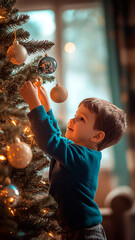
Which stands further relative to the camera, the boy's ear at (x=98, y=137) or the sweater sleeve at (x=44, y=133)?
the boy's ear at (x=98, y=137)

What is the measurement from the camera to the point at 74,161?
832 mm

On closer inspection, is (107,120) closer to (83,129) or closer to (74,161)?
(83,129)

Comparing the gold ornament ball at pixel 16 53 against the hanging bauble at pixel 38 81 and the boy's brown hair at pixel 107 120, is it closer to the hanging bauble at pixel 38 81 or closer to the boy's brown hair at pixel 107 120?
the hanging bauble at pixel 38 81

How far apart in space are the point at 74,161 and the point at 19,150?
218mm

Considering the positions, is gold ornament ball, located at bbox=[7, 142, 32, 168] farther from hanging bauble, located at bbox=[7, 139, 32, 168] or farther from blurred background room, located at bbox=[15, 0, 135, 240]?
blurred background room, located at bbox=[15, 0, 135, 240]

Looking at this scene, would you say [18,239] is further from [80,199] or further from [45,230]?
[80,199]

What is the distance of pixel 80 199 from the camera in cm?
84

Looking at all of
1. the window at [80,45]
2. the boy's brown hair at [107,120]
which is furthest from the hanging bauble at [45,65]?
the window at [80,45]

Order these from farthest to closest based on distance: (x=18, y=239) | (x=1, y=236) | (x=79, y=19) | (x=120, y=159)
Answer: (x=79, y=19)
(x=120, y=159)
(x=18, y=239)
(x=1, y=236)

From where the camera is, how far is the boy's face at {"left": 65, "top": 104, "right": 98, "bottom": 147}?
935 millimetres

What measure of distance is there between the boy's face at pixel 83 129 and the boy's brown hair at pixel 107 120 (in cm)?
2

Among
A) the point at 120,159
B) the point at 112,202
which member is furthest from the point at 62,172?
the point at 120,159

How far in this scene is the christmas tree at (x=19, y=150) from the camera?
2.27 feet

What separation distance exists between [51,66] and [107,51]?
1838 millimetres
